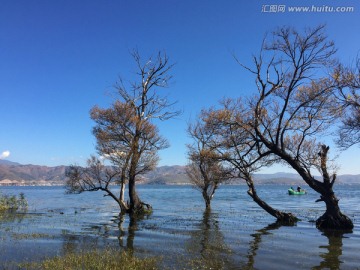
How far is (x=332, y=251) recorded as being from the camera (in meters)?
17.5

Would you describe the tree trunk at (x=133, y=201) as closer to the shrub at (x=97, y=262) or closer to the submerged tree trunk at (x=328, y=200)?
the submerged tree trunk at (x=328, y=200)

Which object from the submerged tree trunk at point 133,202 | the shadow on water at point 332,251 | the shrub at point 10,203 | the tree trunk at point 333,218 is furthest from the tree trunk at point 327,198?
the shrub at point 10,203

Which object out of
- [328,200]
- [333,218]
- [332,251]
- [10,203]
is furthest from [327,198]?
[10,203]

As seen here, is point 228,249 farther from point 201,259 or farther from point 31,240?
point 31,240

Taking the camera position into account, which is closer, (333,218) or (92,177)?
(333,218)

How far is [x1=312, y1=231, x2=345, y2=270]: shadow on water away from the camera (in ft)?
47.2

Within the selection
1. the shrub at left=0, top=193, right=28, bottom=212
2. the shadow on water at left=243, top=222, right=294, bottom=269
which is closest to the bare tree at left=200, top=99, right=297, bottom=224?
the shadow on water at left=243, top=222, right=294, bottom=269

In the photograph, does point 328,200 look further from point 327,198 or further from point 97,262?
point 97,262

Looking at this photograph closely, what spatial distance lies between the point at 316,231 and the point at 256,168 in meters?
8.56

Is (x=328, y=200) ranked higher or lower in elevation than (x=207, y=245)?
higher

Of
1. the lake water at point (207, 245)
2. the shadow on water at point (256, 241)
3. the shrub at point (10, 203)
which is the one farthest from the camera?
the shrub at point (10, 203)

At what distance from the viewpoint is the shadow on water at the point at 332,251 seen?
14.4 m

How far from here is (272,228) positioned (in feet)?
87.9

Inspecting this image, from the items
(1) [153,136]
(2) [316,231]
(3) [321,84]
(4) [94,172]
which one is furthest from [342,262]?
(4) [94,172]
